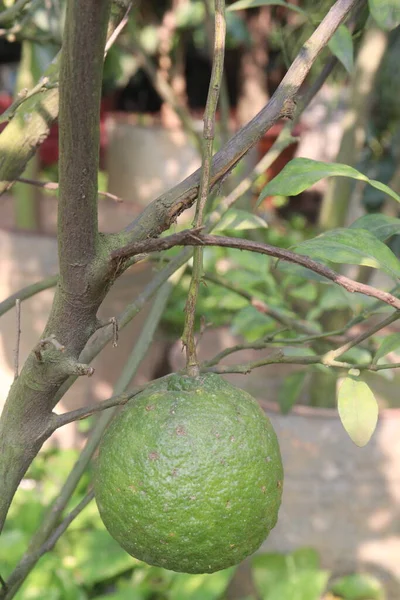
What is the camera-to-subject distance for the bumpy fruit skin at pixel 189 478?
50 cm

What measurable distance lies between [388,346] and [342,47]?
1.03 feet

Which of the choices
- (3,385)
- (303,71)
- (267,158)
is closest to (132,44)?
(3,385)

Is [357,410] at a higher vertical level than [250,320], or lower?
lower

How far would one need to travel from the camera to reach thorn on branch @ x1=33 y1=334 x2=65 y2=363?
17.9 inches

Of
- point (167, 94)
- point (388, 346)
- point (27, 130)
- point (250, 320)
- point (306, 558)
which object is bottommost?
point (388, 346)

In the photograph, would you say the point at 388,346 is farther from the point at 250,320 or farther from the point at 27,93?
the point at 250,320

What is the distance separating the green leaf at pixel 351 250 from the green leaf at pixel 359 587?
115 cm

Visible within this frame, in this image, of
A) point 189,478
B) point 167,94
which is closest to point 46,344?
point 189,478

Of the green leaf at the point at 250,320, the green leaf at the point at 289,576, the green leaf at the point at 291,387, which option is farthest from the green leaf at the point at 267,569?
the green leaf at the point at 250,320

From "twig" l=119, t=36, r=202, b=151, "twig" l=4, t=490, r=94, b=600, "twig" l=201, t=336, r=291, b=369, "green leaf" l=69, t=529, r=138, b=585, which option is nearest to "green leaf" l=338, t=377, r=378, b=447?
"twig" l=201, t=336, r=291, b=369

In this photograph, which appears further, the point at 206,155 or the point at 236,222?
the point at 236,222

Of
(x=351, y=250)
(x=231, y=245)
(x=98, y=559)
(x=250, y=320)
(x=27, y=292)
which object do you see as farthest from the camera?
(x=98, y=559)

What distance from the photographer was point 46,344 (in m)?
0.47

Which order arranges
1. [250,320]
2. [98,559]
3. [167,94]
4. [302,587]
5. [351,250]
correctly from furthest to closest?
[167,94] → [98,559] → [302,587] → [250,320] → [351,250]
